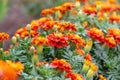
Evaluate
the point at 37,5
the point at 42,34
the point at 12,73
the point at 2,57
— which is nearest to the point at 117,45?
the point at 42,34

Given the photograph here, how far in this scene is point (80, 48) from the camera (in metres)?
2.82

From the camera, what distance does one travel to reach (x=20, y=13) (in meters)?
7.93

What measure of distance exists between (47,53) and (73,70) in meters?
0.27

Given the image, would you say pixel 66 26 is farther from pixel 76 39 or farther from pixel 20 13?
pixel 20 13

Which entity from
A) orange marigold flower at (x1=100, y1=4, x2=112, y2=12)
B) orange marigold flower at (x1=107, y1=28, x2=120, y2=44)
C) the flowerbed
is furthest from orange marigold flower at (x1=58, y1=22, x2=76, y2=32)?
orange marigold flower at (x1=100, y1=4, x2=112, y2=12)

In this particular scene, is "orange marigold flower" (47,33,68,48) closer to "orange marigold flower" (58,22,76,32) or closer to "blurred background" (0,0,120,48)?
"orange marigold flower" (58,22,76,32)

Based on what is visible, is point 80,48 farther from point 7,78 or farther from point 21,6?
point 21,6

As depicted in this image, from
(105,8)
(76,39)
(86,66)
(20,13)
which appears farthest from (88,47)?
(20,13)

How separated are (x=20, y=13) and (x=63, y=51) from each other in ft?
→ 17.8

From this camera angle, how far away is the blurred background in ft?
23.3

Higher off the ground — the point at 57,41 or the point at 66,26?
the point at 66,26

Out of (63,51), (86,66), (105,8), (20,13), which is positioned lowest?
(86,66)

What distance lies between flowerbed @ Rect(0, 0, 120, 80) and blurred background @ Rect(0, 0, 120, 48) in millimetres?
3910

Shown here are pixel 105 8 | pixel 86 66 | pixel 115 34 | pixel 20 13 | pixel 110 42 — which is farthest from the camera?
pixel 20 13
